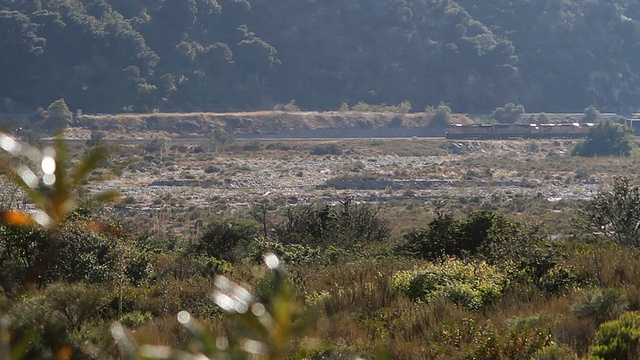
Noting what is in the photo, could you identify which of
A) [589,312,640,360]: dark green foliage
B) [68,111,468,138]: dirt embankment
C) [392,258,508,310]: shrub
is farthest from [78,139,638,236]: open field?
[589,312,640,360]: dark green foliage

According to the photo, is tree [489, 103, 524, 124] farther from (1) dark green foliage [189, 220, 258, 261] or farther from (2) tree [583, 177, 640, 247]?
(2) tree [583, 177, 640, 247]

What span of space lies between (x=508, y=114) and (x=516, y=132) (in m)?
12.3

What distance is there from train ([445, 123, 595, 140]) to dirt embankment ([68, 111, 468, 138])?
620 cm

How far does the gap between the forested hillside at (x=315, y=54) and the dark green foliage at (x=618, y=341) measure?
7274 cm

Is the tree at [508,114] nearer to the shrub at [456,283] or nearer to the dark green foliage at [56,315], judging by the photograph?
the shrub at [456,283]

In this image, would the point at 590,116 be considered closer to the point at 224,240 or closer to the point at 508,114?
the point at 508,114

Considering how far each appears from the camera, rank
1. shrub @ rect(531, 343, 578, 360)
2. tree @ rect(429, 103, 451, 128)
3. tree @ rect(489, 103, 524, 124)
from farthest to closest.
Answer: tree @ rect(489, 103, 524, 124), tree @ rect(429, 103, 451, 128), shrub @ rect(531, 343, 578, 360)

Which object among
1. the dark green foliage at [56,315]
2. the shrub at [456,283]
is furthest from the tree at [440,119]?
the dark green foliage at [56,315]

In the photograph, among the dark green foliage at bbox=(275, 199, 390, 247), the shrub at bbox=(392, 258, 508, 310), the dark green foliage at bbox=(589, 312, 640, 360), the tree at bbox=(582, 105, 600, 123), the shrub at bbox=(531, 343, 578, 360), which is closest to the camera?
the shrub at bbox=(531, 343, 578, 360)

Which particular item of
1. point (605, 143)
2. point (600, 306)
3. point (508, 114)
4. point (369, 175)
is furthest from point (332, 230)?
point (508, 114)

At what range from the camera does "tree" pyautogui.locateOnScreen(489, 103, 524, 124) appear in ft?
275

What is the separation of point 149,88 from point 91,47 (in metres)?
7.13

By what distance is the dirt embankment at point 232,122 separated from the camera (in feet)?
222

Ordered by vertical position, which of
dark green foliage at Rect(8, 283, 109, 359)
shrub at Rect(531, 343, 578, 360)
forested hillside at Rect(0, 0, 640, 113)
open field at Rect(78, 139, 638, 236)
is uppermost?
shrub at Rect(531, 343, 578, 360)
